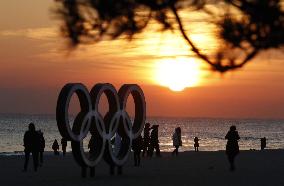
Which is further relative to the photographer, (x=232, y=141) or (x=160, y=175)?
(x=232, y=141)

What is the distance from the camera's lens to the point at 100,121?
→ 78.5 ft

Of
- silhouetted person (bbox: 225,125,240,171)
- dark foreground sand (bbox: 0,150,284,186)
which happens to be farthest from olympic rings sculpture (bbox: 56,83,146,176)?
silhouetted person (bbox: 225,125,240,171)

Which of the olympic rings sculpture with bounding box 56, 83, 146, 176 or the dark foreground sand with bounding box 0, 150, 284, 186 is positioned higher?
the olympic rings sculpture with bounding box 56, 83, 146, 176

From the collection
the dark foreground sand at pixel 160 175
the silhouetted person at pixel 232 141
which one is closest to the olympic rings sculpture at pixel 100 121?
the dark foreground sand at pixel 160 175

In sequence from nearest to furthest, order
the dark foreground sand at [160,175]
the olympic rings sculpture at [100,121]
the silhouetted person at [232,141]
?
the dark foreground sand at [160,175] → the olympic rings sculpture at [100,121] → the silhouetted person at [232,141]

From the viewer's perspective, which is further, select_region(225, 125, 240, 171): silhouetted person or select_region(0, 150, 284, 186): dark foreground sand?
select_region(225, 125, 240, 171): silhouetted person

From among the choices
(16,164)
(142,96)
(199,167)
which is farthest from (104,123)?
(16,164)

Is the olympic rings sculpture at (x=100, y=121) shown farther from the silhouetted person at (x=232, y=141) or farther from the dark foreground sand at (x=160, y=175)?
the silhouetted person at (x=232, y=141)

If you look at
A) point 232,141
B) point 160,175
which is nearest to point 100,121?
point 160,175

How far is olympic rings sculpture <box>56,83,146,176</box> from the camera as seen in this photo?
73.2 feet

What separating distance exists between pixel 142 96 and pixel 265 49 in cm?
1387

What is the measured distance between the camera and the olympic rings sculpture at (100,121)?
73.2ft

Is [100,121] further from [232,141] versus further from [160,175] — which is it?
[232,141]

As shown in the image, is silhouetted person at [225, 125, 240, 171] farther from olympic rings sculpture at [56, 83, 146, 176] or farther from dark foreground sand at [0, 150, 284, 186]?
olympic rings sculpture at [56, 83, 146, 176]
